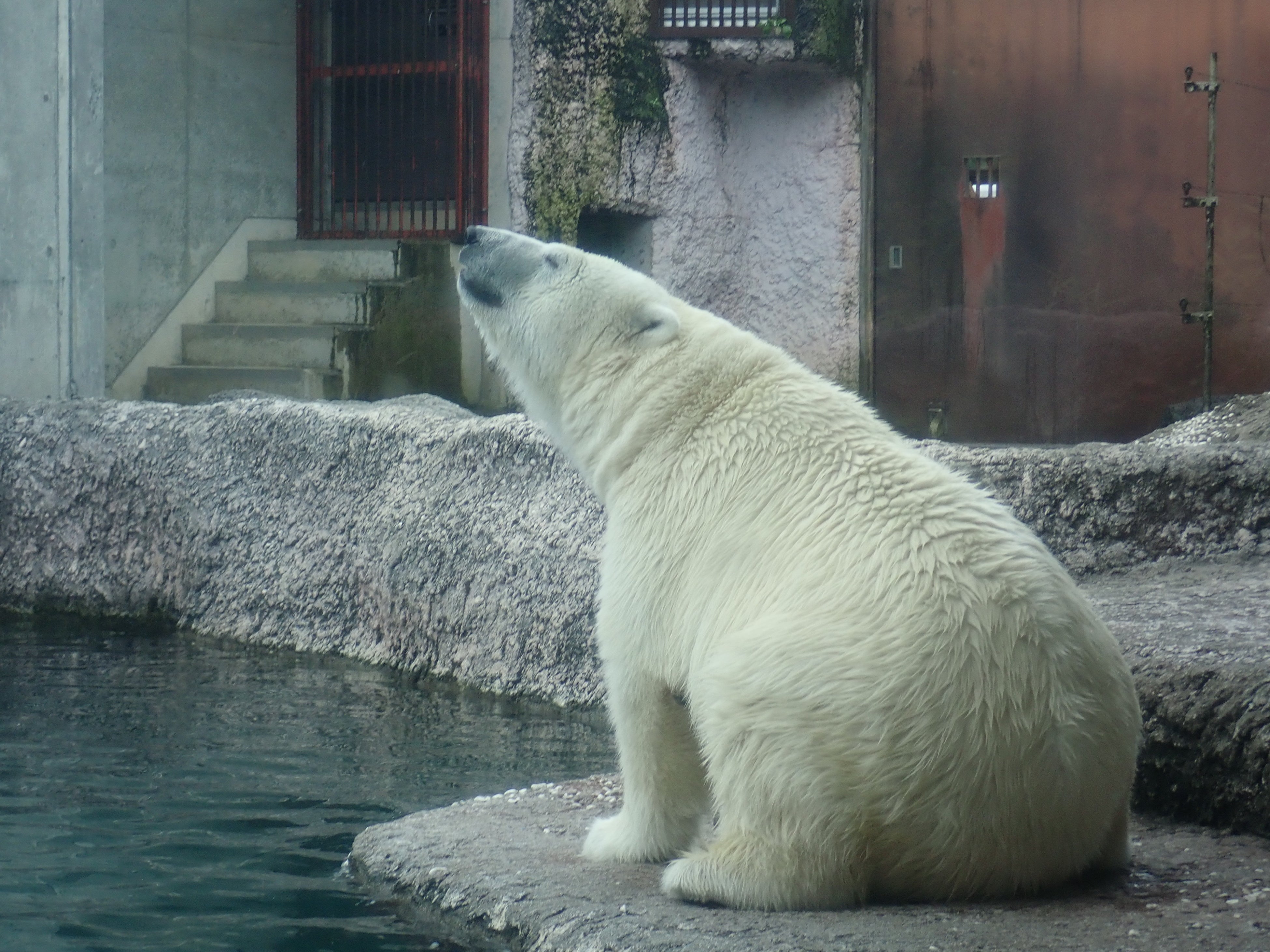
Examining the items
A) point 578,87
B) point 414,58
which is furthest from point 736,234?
point 414,58

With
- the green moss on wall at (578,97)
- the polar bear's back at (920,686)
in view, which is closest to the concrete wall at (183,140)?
the green moss on wall at (578,97)

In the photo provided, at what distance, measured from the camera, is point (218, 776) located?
3680 mm

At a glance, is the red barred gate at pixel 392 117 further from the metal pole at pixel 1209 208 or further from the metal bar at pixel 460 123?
the metal pole at pixel 1209 208

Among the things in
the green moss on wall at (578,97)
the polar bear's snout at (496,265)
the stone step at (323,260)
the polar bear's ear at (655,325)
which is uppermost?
the green moss on wall at (578,97)

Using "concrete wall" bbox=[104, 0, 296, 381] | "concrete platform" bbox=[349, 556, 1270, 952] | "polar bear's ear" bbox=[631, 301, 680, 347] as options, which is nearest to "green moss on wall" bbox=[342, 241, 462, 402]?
"concrete wall" bbox=[104, 0, 296, 381]

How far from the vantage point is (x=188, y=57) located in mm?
8430

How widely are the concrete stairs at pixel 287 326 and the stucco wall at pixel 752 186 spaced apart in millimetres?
950

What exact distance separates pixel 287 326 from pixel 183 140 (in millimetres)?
1285

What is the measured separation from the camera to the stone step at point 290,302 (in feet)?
26.5

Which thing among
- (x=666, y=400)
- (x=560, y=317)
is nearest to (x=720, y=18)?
(x=560, y=317)

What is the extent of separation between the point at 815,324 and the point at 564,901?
6.63 m

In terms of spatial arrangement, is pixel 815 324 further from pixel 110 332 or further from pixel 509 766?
pixel 509 766

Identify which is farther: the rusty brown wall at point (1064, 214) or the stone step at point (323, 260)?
the stone step at point (323, 260)

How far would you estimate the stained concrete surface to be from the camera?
6.90ft
